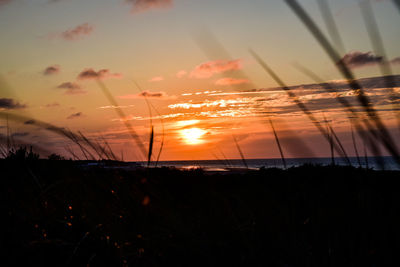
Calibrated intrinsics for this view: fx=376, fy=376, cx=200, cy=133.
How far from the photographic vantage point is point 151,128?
6.05 feet

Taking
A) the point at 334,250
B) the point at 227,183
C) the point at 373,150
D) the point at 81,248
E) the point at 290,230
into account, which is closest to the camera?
the point at 373,150

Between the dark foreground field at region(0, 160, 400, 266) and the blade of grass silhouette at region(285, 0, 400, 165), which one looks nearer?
the blade of grass silhouette at region(285, 0, 400, 165)

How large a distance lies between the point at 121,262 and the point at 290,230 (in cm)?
92

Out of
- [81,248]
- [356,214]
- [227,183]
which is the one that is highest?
[81,248]

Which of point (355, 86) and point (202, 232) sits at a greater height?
point (355, 86)

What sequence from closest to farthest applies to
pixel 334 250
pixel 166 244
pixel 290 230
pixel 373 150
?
pixel 373 150 → pixel 334 250 → pixel 290 230 → pixel 166 244

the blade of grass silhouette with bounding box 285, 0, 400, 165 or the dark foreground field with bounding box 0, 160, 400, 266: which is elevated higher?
the blade of grass silhouette with bounding box 285, 0, 400, 165

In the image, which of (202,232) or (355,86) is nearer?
(355,86)

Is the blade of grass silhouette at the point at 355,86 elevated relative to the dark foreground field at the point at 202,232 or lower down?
elevated

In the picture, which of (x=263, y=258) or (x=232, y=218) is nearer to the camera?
(x=263, y=258)

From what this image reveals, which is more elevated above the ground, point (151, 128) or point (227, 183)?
point (151, 128)

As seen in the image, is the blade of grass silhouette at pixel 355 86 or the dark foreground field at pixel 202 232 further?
the dark foreground field at pixel 202 232

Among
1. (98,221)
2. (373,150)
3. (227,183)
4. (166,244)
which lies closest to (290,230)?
(166,244)

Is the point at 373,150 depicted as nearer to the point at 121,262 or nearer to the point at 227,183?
the point at 121,262
